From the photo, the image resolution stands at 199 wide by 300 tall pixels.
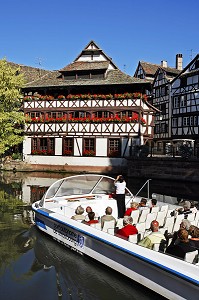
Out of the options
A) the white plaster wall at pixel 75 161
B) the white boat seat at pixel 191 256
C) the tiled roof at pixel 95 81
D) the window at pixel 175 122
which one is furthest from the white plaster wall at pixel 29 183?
the window at pixel 175 122

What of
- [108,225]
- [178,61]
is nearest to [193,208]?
[108,225]

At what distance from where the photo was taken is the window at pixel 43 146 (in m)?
33.6

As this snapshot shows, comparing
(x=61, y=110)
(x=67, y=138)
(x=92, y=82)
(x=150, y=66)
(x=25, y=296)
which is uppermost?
(x=150, y=66)

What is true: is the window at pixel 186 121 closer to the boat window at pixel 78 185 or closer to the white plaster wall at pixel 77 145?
the white plaster wall at pixel 77 145

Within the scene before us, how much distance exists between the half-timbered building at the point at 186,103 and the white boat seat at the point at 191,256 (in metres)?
33.6

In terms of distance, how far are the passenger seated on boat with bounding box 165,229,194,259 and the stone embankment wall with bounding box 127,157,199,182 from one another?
18.9 metres

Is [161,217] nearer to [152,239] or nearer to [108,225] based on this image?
[108,225]

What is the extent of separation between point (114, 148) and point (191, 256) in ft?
83.6

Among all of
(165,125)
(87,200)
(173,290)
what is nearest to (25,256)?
(87,200)

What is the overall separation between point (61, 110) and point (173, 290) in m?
27.9

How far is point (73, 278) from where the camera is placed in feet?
26.9

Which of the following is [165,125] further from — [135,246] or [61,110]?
[135,246]

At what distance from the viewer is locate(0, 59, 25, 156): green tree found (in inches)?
1168

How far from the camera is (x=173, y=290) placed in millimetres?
6547
